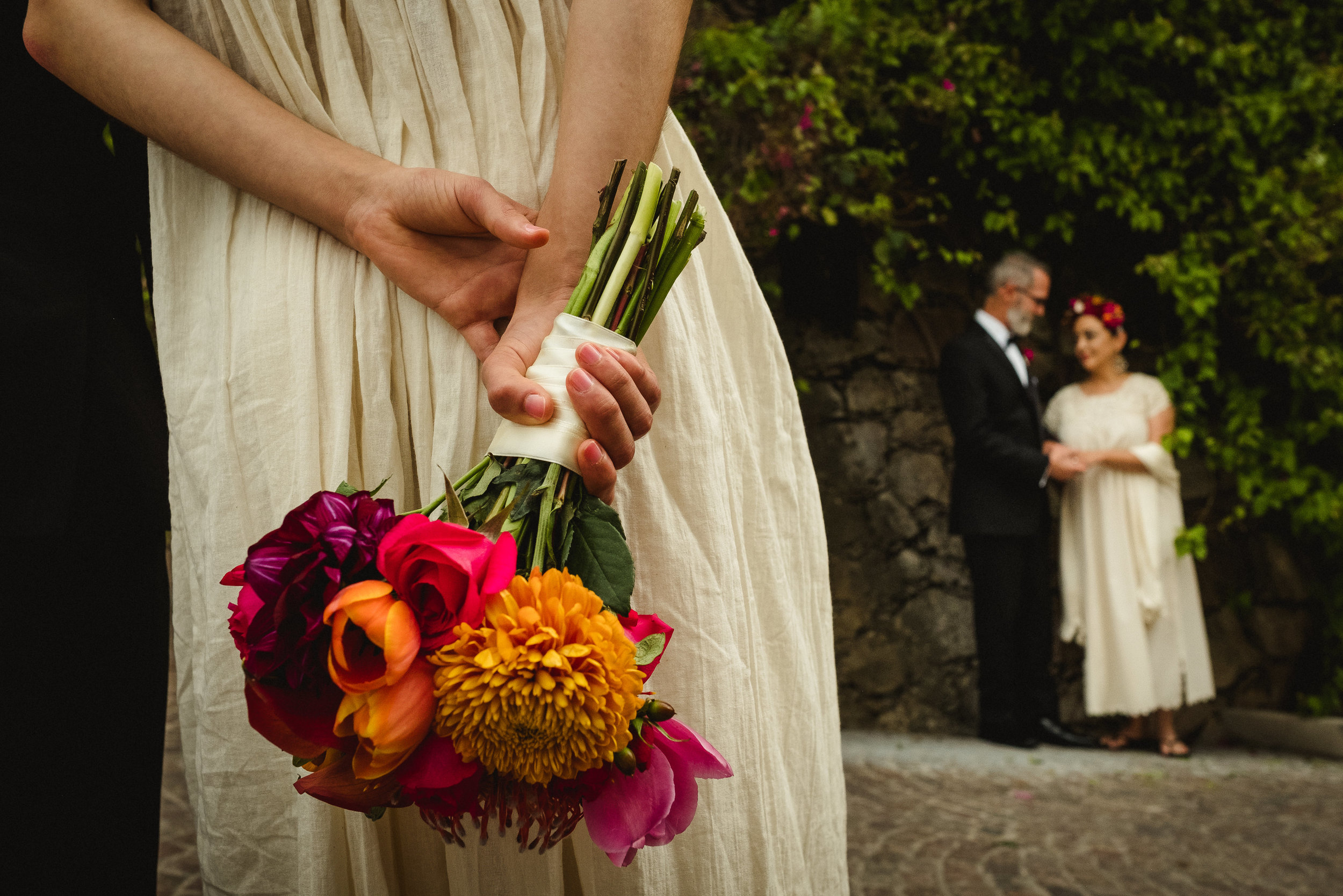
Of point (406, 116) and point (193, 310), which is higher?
point (406, 116)

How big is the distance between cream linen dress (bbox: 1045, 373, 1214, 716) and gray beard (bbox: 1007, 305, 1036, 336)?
528 mm

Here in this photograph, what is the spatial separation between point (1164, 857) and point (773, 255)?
3.24 m

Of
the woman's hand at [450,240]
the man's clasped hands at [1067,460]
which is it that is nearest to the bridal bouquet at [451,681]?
the woman's hand at [450,240]

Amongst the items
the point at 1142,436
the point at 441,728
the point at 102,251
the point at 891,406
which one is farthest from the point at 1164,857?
the point at 102,251

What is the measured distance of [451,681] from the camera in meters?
0.53

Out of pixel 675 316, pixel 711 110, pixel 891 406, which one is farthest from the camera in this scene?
pixel 891 406

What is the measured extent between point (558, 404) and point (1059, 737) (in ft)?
14.8

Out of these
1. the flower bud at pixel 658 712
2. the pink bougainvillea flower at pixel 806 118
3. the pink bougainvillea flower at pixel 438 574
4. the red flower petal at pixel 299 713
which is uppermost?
the pink bougainvillea flower at pixel 806 118

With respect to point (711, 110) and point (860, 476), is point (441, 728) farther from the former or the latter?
point (860, 476)

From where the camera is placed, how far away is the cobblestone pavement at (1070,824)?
276 cm

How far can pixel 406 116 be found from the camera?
0.83 meters

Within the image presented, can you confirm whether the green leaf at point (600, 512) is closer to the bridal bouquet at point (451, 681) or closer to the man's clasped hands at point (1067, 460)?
the bridal bouquet at point (451, 681)

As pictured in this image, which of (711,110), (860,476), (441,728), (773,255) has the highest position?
(711,110)

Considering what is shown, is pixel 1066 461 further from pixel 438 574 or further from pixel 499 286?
pixel 438 574
